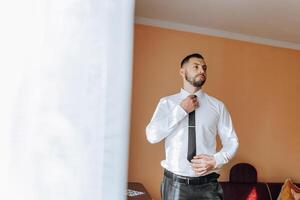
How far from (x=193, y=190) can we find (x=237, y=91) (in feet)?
4.45

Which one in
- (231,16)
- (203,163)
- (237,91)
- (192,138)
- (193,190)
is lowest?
(193,190)

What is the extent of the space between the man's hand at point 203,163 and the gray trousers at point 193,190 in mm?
97

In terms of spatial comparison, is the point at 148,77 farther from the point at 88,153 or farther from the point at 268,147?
the point at 88,153

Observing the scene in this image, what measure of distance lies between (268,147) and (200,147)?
4.71ft

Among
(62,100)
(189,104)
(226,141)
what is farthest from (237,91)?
(62,100)

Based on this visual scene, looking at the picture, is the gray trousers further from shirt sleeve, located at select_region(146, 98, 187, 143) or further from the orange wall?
the orange wall

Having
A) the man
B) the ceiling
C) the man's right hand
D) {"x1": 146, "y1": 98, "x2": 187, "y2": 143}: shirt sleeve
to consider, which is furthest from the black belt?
the ceiling

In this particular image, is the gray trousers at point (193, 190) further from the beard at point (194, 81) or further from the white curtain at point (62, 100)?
the white curtain at point (62, 100)

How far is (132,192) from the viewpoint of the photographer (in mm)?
2039

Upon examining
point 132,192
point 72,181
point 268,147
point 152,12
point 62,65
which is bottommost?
point 132,192

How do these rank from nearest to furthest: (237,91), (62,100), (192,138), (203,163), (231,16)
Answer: (62,100) < (203,163) < (192,138) < (231,16) < (237,91)

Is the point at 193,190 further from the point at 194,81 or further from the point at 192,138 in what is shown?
the point at 194,81

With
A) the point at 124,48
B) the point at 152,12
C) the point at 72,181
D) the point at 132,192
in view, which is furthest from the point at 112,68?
the point at 152,12

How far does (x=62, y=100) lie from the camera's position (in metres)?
0.34
